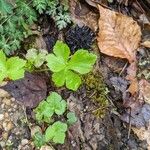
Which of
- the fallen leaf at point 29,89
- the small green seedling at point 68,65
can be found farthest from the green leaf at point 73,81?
the fallen leaf at point 29,89

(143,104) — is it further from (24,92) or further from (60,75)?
(24,92)

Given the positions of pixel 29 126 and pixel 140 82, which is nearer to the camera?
pixel 29 126

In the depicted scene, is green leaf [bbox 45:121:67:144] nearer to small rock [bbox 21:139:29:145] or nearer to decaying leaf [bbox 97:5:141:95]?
small rock [bbox 21:139:29:145]

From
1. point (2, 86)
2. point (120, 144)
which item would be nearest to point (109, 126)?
point (120, 144)

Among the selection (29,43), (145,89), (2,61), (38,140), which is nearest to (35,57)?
(29,43)

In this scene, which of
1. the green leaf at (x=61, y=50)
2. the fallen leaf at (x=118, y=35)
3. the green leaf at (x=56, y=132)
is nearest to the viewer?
the green leaf at (x=56, y=132)

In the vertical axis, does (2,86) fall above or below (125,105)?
below

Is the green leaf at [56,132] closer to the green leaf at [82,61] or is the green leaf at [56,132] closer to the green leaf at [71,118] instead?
the green leaf at [71,118]
